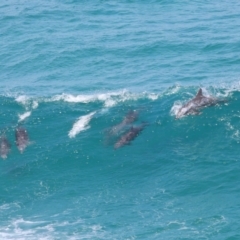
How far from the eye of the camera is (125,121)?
4567 inches

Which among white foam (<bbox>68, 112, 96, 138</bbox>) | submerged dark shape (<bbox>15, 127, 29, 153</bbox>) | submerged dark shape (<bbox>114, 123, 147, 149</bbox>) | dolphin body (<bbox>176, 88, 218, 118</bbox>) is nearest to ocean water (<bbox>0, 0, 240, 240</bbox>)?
white foam (<bbox>68, 112, 96, 138</bbox>)

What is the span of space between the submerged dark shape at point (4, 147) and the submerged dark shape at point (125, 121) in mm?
18825

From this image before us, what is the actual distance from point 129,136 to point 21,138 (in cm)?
2024

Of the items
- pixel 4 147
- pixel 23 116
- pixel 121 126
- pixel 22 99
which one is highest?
pixel 22 99

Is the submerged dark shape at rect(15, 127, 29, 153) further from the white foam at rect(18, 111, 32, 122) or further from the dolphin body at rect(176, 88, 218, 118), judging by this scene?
the dolphin body at rect(176, 88, 218, 118)

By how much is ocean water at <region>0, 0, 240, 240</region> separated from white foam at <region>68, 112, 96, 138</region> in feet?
1.21

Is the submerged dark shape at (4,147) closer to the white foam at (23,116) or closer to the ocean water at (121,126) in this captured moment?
the ocean water at (121,126)

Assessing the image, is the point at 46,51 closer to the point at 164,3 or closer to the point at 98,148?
the point at 164,3

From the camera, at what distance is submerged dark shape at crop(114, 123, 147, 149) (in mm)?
109750

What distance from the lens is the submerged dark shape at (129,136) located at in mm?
109750

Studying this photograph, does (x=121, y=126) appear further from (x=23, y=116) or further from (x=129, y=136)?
(x=23, y=116)

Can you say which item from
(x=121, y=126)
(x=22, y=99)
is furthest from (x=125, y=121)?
(x=22, y=99)

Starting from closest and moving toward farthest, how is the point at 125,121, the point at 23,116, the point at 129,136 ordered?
the point at 129,136, the point at 125,121, the point at 23,116

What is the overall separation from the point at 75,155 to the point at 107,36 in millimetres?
63883
